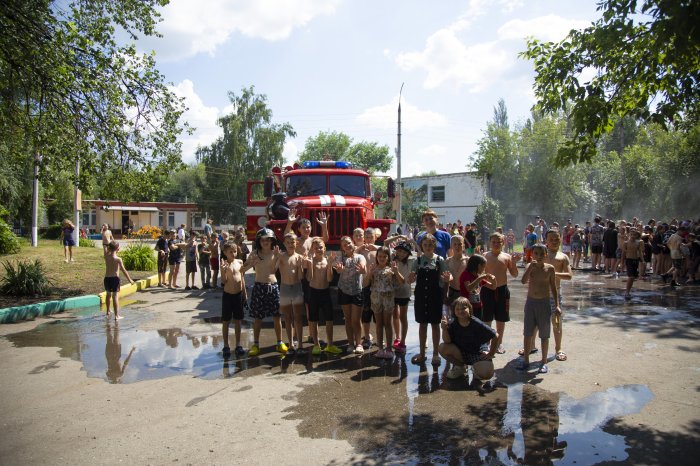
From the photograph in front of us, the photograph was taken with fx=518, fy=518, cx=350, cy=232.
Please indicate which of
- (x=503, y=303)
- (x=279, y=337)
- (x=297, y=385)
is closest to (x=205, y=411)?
(x=297, y=385)

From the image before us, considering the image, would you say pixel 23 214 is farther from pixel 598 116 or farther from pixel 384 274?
pixel 598 116

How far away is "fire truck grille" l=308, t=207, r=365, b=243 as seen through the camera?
36.4 feet

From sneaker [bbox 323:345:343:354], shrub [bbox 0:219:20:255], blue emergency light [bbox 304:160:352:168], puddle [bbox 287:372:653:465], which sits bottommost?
puddle [bbox 287:372:653:465]

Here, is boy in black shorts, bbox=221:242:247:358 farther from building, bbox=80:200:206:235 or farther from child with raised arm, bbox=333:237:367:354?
building, bbox=80:200:206:235

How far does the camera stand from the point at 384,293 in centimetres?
702

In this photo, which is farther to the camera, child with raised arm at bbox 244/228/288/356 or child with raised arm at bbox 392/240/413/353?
child with raised arm at bbox 244/228/288/356

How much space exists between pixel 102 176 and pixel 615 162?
3737 centimetres

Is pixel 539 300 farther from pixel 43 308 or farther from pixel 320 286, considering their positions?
pixel 43 308

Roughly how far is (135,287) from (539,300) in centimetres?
1119

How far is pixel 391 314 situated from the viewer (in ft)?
23.3

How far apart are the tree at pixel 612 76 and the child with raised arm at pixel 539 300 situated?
4.36 ft

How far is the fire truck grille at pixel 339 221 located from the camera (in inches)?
437

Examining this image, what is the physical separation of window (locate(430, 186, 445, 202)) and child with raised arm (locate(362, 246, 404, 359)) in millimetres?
40044

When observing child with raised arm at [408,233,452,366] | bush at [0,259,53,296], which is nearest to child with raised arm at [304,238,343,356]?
child with raised arm at [408,233,452,366]
